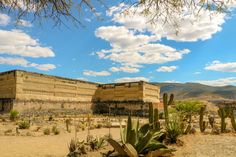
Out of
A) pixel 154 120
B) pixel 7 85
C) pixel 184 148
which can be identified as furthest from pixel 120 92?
pixel 184 148

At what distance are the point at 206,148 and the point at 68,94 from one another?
87.0ft

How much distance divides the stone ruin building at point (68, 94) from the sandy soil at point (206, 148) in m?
20.1

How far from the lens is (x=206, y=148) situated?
23.9ft

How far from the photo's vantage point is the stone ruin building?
26.2 metres

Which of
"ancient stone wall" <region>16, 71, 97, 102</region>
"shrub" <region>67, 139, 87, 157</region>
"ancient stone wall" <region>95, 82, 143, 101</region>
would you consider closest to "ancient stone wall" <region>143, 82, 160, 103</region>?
"ancient stone wall" <region>95, 82, 143, 101</region>

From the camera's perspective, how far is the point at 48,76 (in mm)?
29781

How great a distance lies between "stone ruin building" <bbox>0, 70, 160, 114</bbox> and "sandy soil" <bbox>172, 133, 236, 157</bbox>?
2014 centimetres

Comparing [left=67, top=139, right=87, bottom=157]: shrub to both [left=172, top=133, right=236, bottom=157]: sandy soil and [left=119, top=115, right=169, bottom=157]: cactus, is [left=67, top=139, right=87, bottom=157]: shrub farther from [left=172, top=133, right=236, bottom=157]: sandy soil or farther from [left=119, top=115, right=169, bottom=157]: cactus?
[left=172, top=133, right=236, bottom=157]: sandy soil

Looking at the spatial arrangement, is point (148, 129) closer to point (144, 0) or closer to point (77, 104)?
point (144, 0)

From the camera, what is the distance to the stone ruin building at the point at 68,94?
26.2 m

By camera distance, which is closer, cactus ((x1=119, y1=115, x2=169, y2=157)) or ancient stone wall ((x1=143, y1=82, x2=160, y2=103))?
cactus ((x1=119, y1=115, x2=169, y2=157))

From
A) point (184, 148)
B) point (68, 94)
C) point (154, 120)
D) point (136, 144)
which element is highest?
point (68, 94)

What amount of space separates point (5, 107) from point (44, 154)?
1879 centimetres

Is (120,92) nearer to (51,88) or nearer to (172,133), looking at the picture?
(51,88)
